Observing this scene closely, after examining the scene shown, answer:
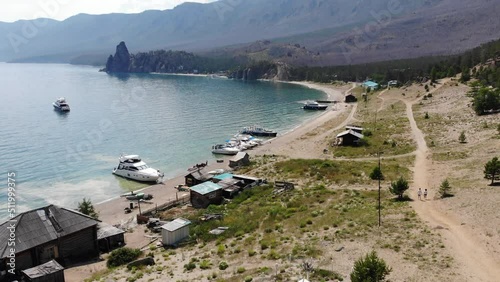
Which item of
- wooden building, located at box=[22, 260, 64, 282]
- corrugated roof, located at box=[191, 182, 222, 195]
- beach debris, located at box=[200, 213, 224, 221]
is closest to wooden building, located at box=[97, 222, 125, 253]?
wooden building, located at box=[22, 260, 64, 282]

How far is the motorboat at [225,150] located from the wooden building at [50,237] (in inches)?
1748

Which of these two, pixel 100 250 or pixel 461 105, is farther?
pixel 461 105

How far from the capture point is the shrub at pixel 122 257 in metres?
32.6

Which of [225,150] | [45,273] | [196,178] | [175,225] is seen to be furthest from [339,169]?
[45,273]

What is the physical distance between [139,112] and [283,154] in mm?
72554

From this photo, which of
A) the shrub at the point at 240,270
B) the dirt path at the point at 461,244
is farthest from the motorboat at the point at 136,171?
the shrub at the point at 240,270

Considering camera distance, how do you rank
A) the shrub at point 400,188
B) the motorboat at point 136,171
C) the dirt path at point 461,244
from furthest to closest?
the motorboat at point 136,171 < the shrub at point 400,188 < the dirt path at point 461,244

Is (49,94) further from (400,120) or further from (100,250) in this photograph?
(100,250)

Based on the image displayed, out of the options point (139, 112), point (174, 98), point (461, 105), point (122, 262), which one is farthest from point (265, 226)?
point (174, 98)

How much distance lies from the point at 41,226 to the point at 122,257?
22.9 ft

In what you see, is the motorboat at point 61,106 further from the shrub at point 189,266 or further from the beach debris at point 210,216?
the shrub at point 189,266

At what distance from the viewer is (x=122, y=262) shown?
1282 inches

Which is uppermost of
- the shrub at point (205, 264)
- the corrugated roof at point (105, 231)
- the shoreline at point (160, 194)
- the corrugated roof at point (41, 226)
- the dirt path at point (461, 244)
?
the dirt path at point (461, 244)

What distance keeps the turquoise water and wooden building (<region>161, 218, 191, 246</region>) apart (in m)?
23.4
